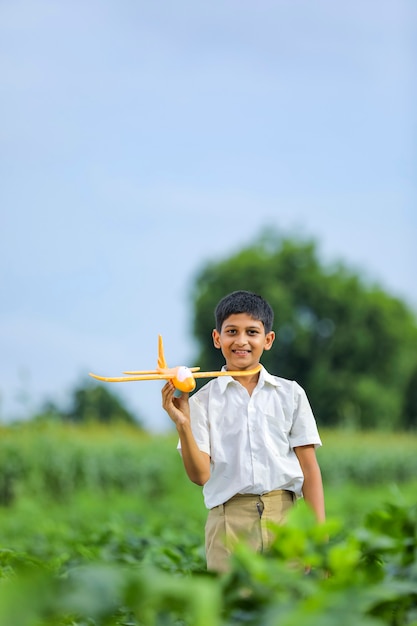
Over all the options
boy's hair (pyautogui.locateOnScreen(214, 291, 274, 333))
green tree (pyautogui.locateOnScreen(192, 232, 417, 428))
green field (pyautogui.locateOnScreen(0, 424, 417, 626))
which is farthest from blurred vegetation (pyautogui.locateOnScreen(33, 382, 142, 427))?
boy's hair (pyautogui.locateOnScreen(214, 291, 274, 333))

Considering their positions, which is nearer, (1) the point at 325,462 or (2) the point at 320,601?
(2) the point at 320,601

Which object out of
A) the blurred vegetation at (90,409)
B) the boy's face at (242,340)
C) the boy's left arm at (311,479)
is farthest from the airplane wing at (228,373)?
the blurred vegetation at (90,409)

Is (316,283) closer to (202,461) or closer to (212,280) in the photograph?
(212,280)

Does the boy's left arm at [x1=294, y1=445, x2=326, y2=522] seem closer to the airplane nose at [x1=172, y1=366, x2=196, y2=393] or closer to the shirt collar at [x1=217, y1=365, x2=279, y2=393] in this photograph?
the shirt collar at [x1=217, y1=365, x2=279, y2=393]

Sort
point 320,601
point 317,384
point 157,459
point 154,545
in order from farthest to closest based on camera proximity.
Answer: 1. point 317,384
2. point 157,459
3. point 154,545
4. point 320,601

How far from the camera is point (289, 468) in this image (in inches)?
139

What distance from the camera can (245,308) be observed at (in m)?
3.58

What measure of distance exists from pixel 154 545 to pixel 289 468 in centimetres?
214

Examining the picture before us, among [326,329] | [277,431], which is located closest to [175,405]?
[277,431]

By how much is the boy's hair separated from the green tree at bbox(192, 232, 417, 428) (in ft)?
124

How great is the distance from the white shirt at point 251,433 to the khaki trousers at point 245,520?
34 millimetres

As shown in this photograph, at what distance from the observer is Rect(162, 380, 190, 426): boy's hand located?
3.26m

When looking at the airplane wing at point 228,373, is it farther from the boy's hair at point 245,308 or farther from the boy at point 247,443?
the boy's hair at point 245,308

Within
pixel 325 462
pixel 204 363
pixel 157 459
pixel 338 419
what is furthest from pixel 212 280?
pixel 157 459
